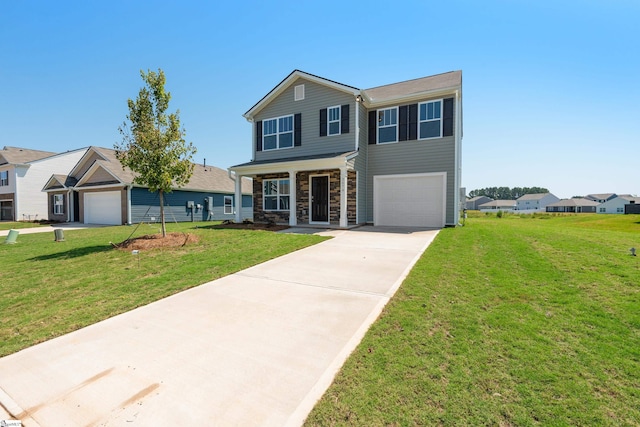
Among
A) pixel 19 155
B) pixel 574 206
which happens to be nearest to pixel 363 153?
pixel 19 155

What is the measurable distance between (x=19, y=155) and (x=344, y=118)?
110 ft

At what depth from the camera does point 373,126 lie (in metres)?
14.2

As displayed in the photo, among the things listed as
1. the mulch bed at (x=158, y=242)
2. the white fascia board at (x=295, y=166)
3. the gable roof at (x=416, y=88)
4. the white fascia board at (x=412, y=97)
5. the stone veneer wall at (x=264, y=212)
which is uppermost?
the gable roof at (x=416, y=88)

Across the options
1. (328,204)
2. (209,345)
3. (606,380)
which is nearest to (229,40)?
(328,204)

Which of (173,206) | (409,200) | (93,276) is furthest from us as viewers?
(173,206)

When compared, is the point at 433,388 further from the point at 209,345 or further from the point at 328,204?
the point at 328,204

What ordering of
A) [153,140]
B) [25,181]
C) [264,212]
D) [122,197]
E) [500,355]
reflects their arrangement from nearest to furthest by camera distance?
[500,355] < [153,140] < [264,212] < [122,197] < [25,181]

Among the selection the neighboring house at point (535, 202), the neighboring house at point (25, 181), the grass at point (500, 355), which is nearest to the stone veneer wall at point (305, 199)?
the grass at point (500, 355)

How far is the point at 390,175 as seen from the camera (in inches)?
542

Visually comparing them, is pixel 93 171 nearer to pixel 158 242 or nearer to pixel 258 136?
pixel 258 136

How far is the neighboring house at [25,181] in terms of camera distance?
1013 inches

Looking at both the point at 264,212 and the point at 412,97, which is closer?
the point at 412,97

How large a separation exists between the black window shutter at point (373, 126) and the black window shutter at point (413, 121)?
1.65 meters

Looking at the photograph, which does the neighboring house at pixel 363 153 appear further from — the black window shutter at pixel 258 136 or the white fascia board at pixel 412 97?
the black window shutter at pixel 258 136
